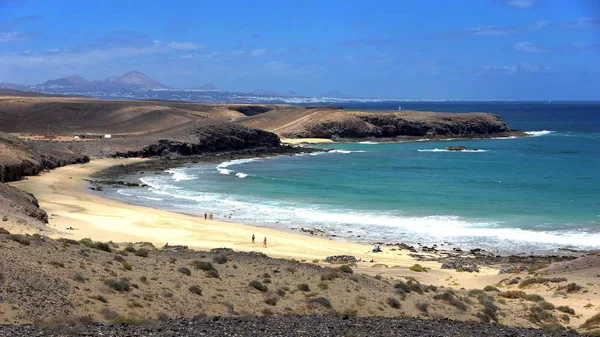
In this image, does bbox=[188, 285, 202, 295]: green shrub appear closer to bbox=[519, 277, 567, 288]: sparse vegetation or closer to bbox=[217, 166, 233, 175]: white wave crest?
bbox=[519, 277, 567, 288]: sparse vegetation

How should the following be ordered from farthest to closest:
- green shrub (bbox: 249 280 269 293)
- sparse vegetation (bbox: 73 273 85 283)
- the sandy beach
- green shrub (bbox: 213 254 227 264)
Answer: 1. the sandy beach
2. green shrub (bbox: 213 254 227 264)
3. green shrub (bbox: 249 280 269 293)
4. sparse vegetation (bbox: 73 273 85 283)

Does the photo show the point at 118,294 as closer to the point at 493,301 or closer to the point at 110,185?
the point at 493,301

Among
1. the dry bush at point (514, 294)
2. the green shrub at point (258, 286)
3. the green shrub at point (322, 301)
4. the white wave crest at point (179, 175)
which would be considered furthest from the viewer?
the white wave crest at point (179, 175)

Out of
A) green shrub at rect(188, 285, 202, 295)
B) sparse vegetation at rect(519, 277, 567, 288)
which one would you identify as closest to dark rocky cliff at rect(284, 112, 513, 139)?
sparse vegetation at rect(519, 277, 567, 288)

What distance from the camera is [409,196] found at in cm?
4206

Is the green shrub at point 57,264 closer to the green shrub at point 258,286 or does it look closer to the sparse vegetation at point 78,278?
the sparse vegetation at point 78,278

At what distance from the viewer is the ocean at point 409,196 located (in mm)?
30797

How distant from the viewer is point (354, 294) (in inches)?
623

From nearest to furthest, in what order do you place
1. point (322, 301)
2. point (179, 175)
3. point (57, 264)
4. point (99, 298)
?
point (99, 298) < point (57, 264) < point (322, 301) < point (179, 175)

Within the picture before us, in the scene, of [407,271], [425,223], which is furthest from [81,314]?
[425,223]

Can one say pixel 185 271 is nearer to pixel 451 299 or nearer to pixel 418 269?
pixel 451 299

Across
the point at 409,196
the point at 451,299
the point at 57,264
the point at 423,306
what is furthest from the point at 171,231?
the point at 409,196

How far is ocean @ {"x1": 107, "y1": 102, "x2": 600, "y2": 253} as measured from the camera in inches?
1212

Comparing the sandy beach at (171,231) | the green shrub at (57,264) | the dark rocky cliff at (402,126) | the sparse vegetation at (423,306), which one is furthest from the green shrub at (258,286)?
the dark rocky cliff at (402,126)
